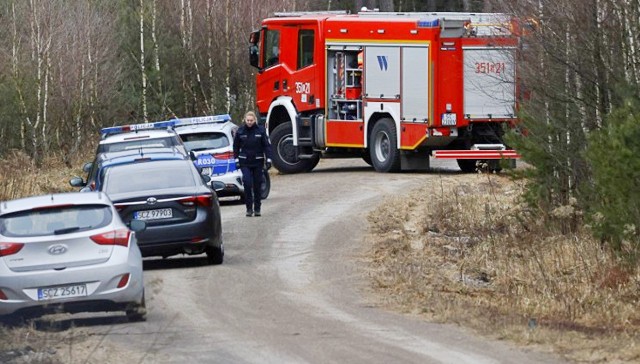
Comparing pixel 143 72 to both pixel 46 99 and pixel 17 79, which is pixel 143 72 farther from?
pixel 17 79

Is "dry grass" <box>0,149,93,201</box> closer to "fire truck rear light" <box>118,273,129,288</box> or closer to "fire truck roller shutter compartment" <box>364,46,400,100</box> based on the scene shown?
"fire truck roller shutter compartment" <box>364,46,400,100</box>

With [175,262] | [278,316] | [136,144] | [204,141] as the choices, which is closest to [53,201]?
[278,316]

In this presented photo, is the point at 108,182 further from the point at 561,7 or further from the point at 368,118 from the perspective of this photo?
the point at 368,118

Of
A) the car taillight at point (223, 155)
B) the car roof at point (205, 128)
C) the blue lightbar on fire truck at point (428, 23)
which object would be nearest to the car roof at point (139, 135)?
the car taillight at point (223, 155)

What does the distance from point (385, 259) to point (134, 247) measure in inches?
225

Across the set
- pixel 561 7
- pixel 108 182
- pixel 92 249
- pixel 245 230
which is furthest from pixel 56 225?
pixel 245 230

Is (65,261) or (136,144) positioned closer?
(65,261)

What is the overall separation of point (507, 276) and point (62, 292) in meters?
5.58

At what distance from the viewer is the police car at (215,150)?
1100 inches

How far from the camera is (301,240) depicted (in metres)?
22.0

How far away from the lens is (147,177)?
63.8 ft

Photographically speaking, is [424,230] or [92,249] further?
[424,230]

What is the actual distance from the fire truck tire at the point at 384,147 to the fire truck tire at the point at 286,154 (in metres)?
2.32

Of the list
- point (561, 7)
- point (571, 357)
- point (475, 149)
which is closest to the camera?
point (571, 357)
